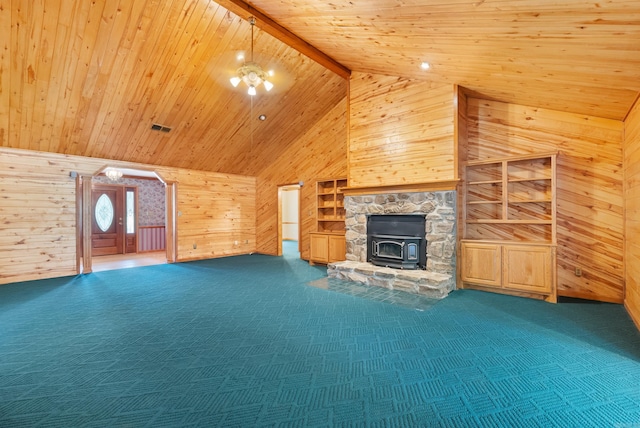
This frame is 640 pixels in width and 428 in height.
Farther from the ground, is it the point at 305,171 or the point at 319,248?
the point at 305,171

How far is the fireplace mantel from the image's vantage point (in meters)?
4.49

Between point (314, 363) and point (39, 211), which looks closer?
point (314, 363)

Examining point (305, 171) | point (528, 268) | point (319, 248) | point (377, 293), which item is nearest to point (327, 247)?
point (319, 248)

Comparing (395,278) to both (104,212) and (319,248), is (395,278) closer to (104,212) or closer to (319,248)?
(319,248)

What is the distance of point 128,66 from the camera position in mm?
4297

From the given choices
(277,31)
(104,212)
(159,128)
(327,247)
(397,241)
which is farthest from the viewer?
(104,212)

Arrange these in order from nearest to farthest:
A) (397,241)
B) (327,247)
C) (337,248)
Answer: (397,241), (337,248), (327,247)

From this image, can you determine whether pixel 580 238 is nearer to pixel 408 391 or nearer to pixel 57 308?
pixel 408 391

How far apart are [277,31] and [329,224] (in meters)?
4.45

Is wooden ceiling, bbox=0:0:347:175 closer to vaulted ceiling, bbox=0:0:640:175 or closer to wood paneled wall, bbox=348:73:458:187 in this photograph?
vaulted ceiling, bbox=0:0:640:175


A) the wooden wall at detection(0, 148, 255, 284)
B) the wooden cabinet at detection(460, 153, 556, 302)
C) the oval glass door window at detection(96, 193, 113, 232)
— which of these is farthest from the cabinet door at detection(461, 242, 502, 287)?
the oval glass door window at detection(96, 193, 113, 232)

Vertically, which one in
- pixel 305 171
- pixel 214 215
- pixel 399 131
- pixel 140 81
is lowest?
pixel 214 215

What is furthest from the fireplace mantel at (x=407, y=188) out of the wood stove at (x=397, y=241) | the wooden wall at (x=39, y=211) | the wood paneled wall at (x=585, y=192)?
the wooden wall at (x=39, y=211)

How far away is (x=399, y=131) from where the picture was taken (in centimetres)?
507
